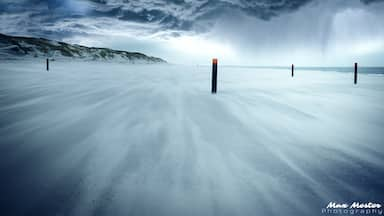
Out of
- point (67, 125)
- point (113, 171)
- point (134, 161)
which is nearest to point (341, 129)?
point (134, 161)

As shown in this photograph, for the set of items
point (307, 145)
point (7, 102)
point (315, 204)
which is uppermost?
point (7, 102)

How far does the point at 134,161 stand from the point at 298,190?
119 centimetres

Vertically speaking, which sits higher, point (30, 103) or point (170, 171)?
point (30, 103)

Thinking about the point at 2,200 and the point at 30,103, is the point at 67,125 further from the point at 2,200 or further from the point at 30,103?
the point at 30,103

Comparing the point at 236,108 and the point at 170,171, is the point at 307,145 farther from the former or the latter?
the point at 236,108

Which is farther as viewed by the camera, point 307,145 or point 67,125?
point 67,125

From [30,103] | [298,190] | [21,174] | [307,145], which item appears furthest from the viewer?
[30,103]

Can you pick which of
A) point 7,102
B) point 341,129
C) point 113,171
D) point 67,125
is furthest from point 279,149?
point 7,102

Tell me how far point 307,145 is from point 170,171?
1410 millimetres

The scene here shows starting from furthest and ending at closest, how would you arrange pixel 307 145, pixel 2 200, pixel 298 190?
pixel 307 145
pixel 298 190
pixel 2 200

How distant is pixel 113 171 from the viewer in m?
1.46

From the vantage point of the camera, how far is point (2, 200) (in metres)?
1.13

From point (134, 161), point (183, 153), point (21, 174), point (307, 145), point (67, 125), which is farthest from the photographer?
point (67, 125)

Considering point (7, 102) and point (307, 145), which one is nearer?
point (307, 145)
